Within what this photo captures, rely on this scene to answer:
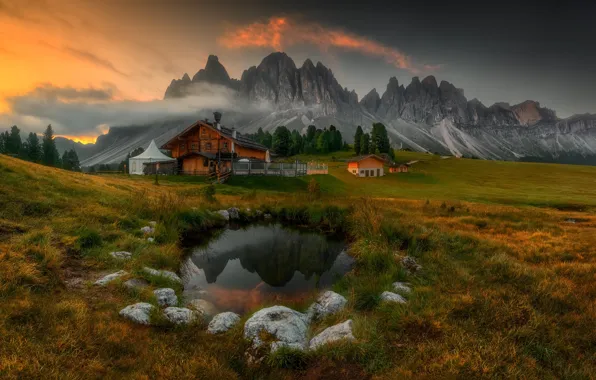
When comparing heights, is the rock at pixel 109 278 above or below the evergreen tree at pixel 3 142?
below

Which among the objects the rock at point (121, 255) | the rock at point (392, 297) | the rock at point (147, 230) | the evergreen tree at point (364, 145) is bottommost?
the rock at point (392, 297)

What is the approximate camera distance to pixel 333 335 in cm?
613

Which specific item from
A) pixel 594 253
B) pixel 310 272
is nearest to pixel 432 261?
pixel 310 272

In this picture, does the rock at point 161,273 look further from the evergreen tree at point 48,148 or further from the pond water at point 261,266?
the evergreen tree at point 48,148

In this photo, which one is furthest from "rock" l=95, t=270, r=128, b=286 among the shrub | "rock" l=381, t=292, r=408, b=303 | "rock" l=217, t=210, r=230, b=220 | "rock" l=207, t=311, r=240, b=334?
the shrub

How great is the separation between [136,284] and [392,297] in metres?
7.39

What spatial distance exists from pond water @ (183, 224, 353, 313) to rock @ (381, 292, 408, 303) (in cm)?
317

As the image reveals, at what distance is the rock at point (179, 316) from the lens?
268 inches

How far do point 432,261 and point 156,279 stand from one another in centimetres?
984

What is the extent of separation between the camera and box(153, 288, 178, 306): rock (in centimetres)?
784

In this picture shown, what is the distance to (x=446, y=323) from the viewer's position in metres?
6.04

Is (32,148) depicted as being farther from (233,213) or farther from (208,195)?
(233,213)

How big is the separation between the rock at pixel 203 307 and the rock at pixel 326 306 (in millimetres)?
2921

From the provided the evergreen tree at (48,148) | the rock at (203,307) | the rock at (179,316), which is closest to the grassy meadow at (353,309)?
the rock at (179,316)
